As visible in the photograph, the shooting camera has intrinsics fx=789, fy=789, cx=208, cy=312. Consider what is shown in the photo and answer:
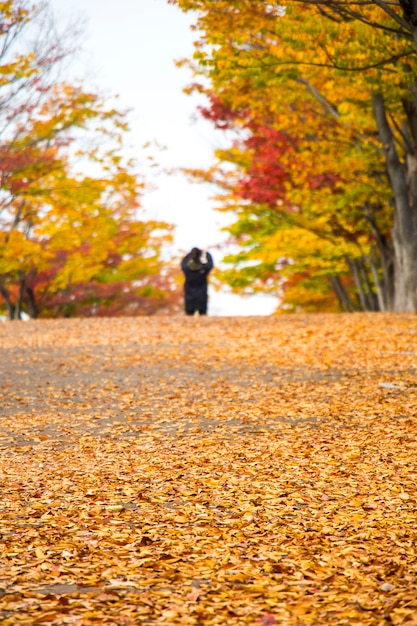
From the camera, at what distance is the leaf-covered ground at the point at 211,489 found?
3.79m

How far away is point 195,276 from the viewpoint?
55.4 ft

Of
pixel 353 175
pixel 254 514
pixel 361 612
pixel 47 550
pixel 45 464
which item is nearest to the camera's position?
pixel 361 612

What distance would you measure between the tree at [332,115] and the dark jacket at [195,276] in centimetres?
271

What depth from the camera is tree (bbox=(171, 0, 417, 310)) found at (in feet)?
35.4

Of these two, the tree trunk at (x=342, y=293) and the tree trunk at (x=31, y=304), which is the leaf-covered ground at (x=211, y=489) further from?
the tree trunk at (x=31, y=304)

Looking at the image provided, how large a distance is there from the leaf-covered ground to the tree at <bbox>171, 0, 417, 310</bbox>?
164 inches

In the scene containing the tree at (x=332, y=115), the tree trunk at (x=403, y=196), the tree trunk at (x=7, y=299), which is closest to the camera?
the tree at (x=332, y=115)

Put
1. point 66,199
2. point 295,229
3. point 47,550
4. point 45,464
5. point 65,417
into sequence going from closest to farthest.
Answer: point 47,550
point 45,464
point 65,417
point 66,199
point 295,229

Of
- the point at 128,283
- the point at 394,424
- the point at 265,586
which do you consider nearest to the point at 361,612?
the point at 265,586

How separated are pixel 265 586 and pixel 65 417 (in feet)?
15.2

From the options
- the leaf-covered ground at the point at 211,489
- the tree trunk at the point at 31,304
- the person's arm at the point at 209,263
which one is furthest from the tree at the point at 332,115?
the tree trunk at the point at 31,304

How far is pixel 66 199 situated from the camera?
1909cm

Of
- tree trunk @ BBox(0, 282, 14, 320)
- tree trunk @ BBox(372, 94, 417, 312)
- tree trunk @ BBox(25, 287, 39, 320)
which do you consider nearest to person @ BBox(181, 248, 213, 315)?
tree trunk @ BBox(372, 94, 417, 312)

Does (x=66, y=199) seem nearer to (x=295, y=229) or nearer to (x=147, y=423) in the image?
(x=295, y=229)
